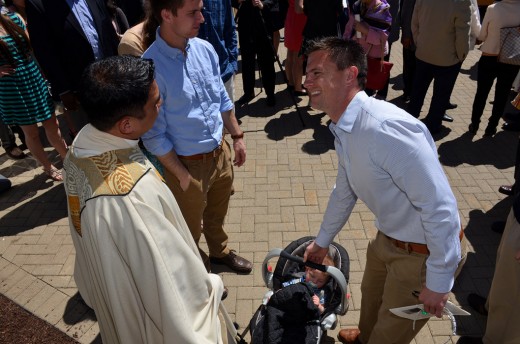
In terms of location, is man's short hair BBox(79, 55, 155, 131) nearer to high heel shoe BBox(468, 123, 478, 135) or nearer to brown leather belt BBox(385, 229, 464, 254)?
brown leather belt BBox(385, 229, 464, 254)

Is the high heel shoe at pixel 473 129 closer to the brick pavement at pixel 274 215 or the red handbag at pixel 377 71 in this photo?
the brick pavement at pixel 274 215

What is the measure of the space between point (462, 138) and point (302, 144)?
7.57 ft

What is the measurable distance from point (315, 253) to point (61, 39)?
331cm

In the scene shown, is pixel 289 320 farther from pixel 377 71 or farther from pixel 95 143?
pixel 377 71

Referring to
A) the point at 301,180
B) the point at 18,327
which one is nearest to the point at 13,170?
the point at 18,327

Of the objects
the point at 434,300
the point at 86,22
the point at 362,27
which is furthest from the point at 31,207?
the point at 362,27

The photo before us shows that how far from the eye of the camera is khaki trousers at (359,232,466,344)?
2203 mm

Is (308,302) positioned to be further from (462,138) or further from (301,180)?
(462,138)

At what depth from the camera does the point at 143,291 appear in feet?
5.49

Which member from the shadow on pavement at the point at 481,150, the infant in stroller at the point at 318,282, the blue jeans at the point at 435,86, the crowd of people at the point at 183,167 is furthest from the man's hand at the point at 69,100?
the shadow on pavement at the point at 481,150

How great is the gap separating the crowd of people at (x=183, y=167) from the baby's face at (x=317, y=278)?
0.11 metres

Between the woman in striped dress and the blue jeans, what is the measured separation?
483 cm

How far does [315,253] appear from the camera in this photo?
101 inches

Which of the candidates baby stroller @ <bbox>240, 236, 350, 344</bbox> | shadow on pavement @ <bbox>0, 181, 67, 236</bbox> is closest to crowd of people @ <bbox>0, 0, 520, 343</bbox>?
baby stroller @ <bbox>240, 236, 350, 344</bbox>
